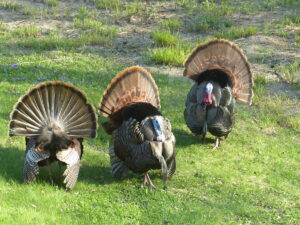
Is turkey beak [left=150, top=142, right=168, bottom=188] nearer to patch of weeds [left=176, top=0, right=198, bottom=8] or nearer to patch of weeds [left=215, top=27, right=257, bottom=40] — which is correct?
patch of weeds [left=215, top=27, right=257, bottom=40]

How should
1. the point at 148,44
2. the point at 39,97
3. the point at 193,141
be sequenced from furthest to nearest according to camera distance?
the point at 148,44, the point at 193,141, the point at 39,97

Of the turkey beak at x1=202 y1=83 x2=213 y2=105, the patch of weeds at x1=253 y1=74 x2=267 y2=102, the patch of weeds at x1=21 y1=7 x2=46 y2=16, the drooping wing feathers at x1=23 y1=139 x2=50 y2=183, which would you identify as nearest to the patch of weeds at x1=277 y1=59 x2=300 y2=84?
the patch of weeds at x1=253 y1=74 x2=267 y2=102

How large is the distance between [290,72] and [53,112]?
644 centimetres

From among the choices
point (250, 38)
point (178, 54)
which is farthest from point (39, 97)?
point (250, 38)

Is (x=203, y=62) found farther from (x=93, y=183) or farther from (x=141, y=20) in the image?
(x=141, y=20)

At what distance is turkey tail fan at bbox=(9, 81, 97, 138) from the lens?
6.28 metres

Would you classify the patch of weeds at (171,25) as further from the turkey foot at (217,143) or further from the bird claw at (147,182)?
the bird claw at (147,182)

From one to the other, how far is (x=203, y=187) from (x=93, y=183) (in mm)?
1452

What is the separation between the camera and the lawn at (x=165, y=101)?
20.2ft

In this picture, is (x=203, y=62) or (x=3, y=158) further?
(x=203, y=62)

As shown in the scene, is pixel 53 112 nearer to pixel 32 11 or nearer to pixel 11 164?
pixel 11 164

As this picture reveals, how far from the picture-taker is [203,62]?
8.46 meters

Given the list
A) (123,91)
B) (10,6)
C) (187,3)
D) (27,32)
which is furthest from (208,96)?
(10,6)

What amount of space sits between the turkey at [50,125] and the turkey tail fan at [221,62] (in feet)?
8.35
